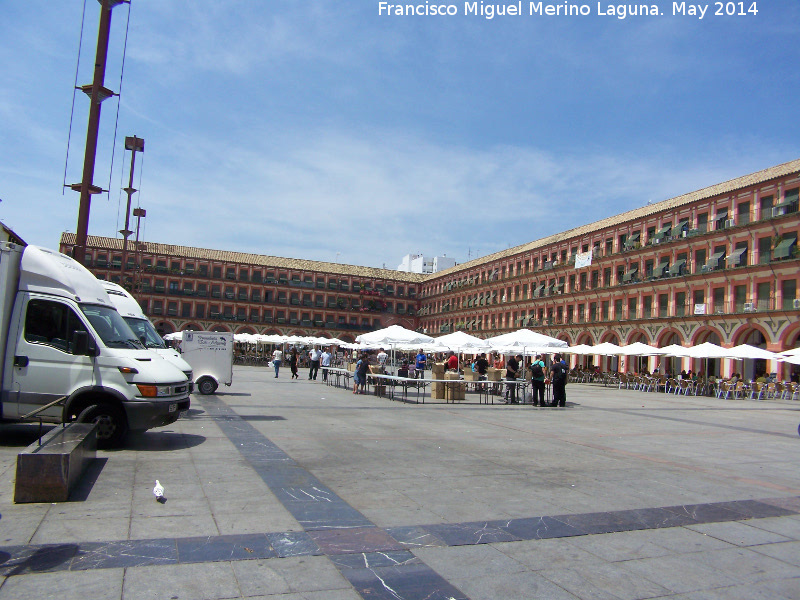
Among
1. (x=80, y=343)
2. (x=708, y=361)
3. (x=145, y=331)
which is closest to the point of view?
(x=80, y=343)

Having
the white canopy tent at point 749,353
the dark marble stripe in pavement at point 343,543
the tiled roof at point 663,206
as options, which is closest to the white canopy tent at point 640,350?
the white canopy tent at point 749,353

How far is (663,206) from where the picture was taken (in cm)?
4712

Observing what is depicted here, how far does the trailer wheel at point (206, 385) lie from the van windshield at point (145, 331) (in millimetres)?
4307

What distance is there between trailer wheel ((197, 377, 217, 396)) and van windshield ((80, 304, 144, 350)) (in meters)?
8.61

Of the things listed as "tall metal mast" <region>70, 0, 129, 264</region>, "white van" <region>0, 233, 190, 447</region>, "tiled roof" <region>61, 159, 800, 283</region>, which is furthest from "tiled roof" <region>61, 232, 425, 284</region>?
"white van" <region>0, 233, 190, 447</region>

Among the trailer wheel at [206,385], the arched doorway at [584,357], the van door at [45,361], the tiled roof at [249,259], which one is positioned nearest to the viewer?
the van door at [45,361]

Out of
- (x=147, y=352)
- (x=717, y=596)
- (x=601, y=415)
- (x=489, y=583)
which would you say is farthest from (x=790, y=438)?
(x=147, y=352)

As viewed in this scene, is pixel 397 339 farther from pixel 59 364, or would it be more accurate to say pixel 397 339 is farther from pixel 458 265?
pixel 458 265

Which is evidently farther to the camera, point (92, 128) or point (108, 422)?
point (92, 128)

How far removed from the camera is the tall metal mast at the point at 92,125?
481 inches

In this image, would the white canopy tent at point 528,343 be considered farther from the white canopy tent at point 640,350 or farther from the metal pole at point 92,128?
the white canopy tent at point 640,350

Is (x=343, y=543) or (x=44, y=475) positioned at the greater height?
(x=44, y=475)

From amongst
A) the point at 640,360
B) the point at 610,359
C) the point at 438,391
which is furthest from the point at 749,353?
the point at 610,359

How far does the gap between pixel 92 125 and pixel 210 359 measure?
319 inches
